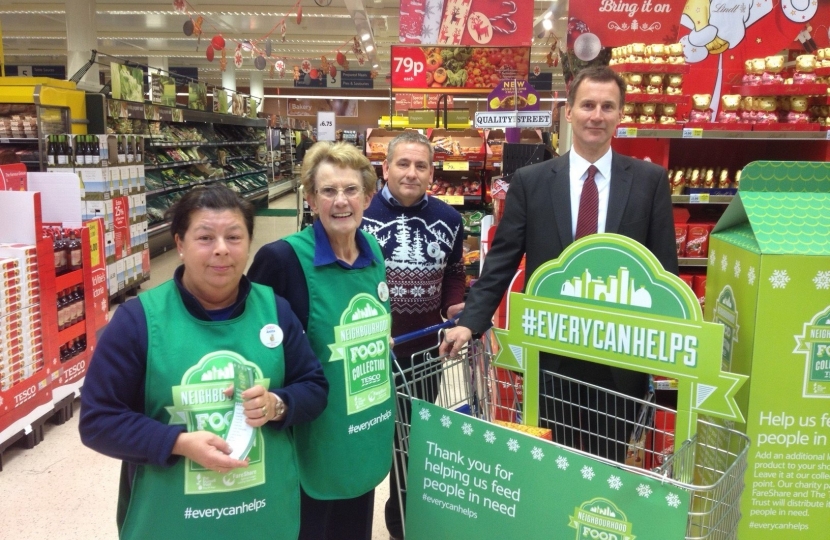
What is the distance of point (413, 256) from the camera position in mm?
2617

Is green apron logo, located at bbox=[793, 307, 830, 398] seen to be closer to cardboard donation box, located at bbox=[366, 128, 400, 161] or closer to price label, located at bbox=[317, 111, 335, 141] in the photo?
cardboard donation box, located at bbox=[366, 128, 400, 161]

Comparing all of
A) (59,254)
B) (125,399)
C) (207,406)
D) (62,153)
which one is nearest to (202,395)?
(207,406)

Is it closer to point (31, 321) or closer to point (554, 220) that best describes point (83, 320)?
point (31, 321)

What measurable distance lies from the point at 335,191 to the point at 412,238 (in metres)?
0.79

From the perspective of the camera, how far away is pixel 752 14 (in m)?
4.30

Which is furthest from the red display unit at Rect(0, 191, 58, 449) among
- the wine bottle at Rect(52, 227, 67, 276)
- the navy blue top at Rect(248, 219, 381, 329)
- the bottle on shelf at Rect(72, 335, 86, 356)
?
the navy blue top at Rect(248, 219, 381, 329)

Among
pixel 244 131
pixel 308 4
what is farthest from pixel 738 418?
pixel 244 131

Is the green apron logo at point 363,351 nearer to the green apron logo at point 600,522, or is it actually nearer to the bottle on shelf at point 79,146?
the green apron logo at point 600,522

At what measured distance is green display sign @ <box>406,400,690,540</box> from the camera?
50.2 inches

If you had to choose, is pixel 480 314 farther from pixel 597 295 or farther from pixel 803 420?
pixel 803 420

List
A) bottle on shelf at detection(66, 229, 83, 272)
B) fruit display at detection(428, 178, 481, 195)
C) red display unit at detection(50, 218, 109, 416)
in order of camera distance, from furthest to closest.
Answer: fruit display at detection(428, 178, 481, 195) < bottle on shelf at detection(66, 229, 83, 272) < red display unit at detection(50, 218, 109, 416)

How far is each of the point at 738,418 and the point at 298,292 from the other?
1.10 m

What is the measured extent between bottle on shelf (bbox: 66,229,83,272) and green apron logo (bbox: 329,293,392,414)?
10.4 feet

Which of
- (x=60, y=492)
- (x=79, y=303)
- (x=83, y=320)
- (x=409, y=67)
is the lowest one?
(x=60, y=492)
